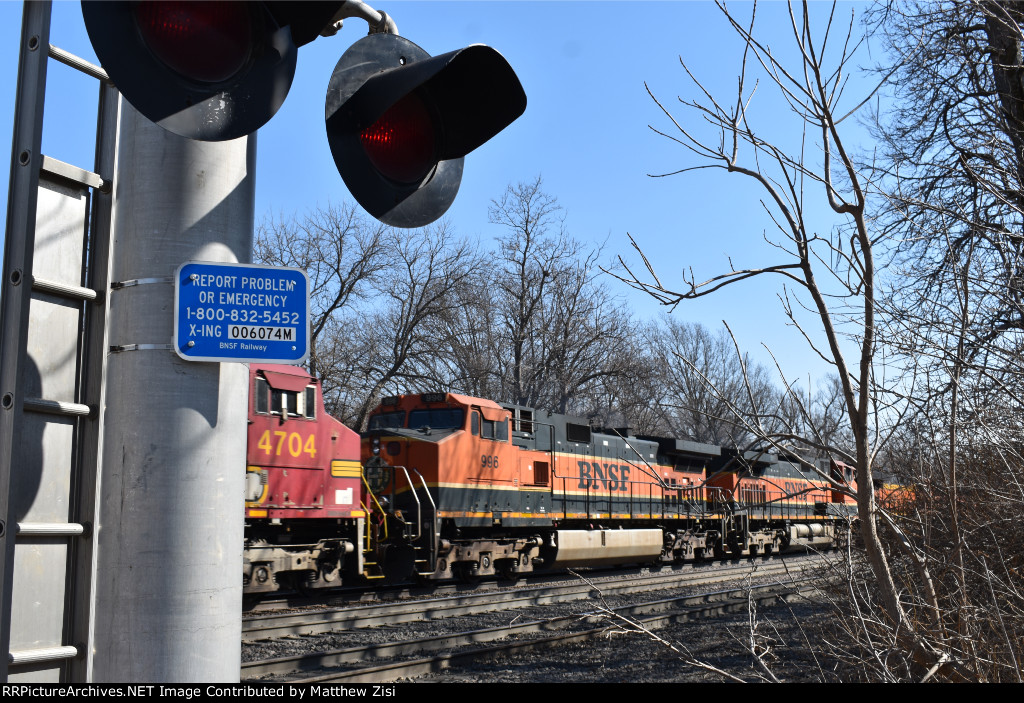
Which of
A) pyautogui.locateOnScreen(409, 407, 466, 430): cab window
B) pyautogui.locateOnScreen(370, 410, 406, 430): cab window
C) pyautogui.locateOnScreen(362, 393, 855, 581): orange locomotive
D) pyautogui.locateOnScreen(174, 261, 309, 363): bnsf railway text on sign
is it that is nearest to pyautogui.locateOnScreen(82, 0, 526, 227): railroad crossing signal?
pyautogui.locateOnScreen(174, 261, 309, 363): bnsf railway text on sign

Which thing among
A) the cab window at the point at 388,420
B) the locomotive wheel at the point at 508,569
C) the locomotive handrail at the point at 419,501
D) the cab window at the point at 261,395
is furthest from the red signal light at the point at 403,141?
the locomotive wheel at the point at 508,569

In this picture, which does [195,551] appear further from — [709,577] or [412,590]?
[709,577]

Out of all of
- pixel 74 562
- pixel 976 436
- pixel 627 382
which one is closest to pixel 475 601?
pixel 976 436

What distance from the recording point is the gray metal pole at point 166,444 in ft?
7.23

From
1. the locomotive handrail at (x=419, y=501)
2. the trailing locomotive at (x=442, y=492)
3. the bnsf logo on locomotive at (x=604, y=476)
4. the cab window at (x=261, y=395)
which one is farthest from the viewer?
the bnsf logo on locomotive at (x=604, y=476)

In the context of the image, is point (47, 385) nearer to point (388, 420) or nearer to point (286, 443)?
point (286, 443)

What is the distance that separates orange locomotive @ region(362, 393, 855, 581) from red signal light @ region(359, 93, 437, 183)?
1053cm

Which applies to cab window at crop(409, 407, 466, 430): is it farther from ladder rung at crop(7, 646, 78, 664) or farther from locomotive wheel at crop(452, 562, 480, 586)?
ladder rung at crop(7, 646, 78, 664)

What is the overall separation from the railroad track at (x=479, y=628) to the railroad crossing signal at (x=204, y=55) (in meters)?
2.97

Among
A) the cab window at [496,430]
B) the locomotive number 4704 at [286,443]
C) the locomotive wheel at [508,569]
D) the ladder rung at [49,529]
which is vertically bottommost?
the locomotive wheel at [508,569]

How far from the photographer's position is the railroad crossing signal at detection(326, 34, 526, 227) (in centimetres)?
265

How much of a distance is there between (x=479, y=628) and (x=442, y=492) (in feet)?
14.9

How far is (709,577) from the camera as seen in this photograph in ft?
64.2

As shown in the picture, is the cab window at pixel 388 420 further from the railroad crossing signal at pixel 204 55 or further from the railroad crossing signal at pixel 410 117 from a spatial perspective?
the railroad crossing signal at pixel 204 55
